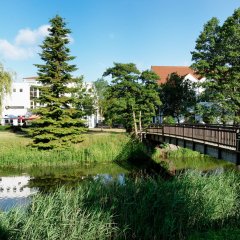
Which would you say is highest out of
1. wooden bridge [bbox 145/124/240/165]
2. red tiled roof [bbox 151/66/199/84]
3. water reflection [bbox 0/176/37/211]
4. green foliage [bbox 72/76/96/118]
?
red tiled roof [bbox 151/66/199/84]

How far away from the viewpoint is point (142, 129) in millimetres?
36188

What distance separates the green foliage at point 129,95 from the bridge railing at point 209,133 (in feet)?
24.5

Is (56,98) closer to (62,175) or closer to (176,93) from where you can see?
(62,175)

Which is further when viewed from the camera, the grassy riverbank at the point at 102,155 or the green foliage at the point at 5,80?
the green foliage at the point at 5,80

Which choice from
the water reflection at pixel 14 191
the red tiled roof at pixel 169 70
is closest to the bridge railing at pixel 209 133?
the water reflection at pixel 14 191

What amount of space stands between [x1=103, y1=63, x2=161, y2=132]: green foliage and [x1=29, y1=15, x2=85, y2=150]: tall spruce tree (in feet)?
16.5

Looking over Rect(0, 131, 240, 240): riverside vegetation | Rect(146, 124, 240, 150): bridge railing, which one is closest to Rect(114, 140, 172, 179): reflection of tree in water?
Rect(146, 124, 240, 150): bridge railing

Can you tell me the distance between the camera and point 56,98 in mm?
31125

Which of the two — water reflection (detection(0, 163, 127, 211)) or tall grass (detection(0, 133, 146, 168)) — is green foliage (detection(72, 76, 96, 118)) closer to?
tall grass (detection(0, 133, 146, 168))

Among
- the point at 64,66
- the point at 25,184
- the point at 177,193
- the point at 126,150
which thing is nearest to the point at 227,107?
the point at 126,150

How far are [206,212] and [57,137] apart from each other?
69.6 ft

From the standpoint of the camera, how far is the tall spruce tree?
30.4m

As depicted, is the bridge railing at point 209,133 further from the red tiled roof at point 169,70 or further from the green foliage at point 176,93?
the red tiled roof at point 169,70

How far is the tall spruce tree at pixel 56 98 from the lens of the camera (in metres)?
30.4
